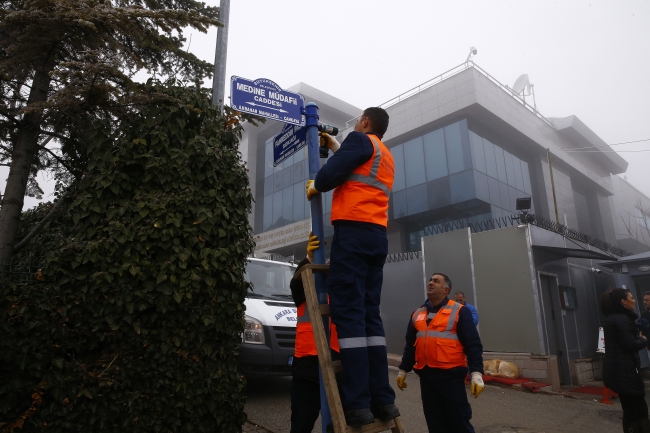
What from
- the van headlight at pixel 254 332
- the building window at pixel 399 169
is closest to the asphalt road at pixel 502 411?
the van headlight at pixel 254 332

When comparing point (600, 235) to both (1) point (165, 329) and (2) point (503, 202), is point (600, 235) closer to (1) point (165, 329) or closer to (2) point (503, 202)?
(2) point (503, 202)

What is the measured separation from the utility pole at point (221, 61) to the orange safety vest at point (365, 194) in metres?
3.99

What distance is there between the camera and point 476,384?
4.05 metres

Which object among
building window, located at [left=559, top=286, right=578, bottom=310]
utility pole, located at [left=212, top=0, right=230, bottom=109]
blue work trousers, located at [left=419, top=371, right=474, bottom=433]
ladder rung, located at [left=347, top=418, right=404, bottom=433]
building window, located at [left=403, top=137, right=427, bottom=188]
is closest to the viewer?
ladder rung, located at [left=347, top=418, right=404, bottom=433]

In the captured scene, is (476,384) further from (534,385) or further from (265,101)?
(534,385)

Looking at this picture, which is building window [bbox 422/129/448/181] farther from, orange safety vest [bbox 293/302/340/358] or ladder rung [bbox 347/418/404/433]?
ladder rung [bbox 347/418/404/433]

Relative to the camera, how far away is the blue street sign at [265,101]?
4.32 metres

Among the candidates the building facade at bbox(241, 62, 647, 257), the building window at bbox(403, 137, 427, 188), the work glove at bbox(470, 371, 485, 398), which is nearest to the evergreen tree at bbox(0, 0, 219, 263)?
the work glove at bbox(470, 371, 485, 398)

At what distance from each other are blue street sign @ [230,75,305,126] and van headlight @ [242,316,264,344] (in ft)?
10.2

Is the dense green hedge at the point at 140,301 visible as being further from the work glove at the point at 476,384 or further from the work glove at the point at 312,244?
the work glove at the point at 476,384

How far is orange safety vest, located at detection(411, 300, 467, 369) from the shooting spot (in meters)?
4.18

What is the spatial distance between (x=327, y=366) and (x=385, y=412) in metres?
0.48

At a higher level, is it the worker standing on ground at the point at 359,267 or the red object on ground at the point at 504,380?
the worker standing on ground at the point at 359,267

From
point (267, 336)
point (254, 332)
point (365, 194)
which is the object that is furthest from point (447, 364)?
point (254, 332)
